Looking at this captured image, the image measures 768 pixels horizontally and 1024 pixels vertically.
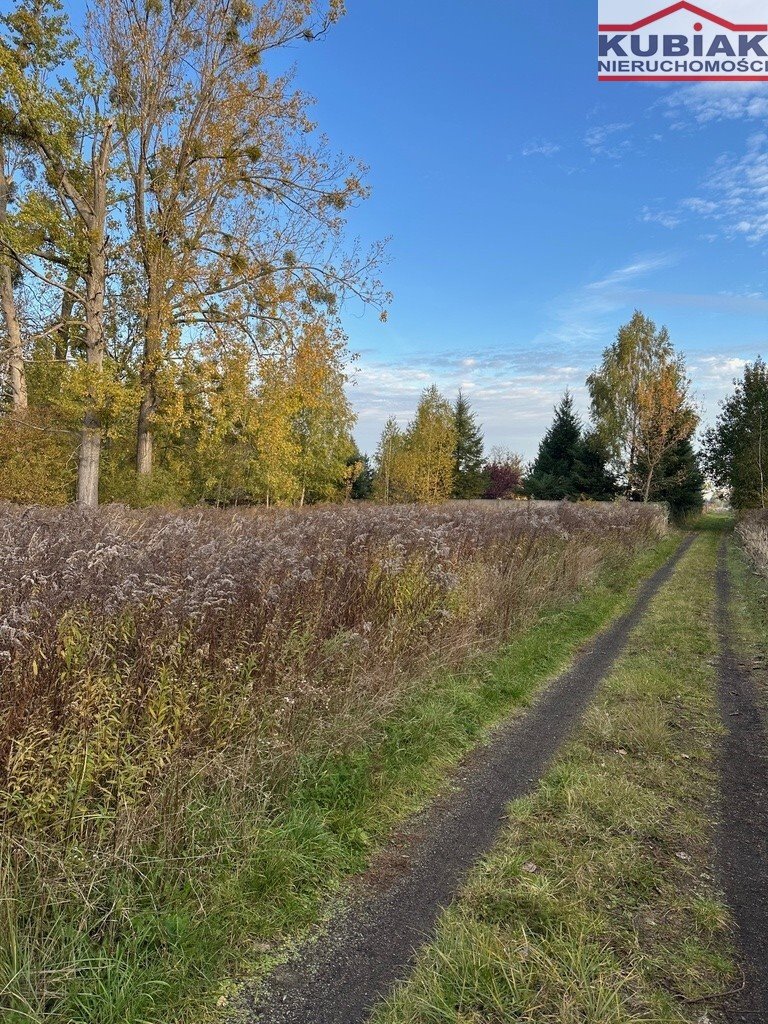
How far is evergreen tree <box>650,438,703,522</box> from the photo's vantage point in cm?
3375

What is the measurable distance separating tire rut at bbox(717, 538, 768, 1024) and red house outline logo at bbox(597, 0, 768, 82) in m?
8.41

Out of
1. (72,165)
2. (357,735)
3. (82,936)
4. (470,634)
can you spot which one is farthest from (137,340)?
(82,936)

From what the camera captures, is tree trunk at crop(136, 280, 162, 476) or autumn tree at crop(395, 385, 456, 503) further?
autumn tree at crop(395, 385, 456, 503)

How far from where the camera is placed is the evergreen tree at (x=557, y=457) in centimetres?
4109

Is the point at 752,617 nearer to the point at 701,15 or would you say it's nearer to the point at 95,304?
the point at 701,15

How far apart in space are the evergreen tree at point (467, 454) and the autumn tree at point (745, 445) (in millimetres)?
16827

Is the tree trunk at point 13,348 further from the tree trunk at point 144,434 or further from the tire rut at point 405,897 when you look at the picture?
the tire rut at point 405,897

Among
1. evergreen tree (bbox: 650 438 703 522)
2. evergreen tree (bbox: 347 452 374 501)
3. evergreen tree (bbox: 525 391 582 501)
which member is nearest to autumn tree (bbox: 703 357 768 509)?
evergreen tree (bbox: 650 438 703 522)

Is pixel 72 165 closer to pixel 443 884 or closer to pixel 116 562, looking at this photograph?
pixel 116 562

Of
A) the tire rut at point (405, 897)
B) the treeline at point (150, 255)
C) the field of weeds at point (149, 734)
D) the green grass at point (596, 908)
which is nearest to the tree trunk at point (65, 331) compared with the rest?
the treeline at point (150, 255)

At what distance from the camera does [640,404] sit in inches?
1233

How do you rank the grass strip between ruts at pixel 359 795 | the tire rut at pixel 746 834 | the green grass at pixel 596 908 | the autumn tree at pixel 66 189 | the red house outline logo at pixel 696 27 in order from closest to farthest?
the green grass at pixel 596 908
the tire rut at pixel 746 834
the grass strip between ruts at pixel 359 795
the red house outline logo at pixel 696 27
the autumn tree at pixel 66 189

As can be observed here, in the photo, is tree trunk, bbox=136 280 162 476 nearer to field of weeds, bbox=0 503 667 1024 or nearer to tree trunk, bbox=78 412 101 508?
tree trunk, bbox=78 412 101 508

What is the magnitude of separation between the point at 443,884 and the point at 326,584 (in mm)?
2322
